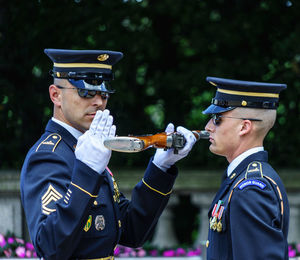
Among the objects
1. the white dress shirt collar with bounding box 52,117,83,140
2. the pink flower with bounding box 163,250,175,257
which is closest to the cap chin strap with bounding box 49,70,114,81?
Answer: the white dress shirt collar with bounding box 52,117,83,140

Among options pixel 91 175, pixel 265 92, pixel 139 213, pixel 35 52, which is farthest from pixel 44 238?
pixel 35 52

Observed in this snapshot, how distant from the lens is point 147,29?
7426mm

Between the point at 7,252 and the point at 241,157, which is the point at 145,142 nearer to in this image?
the point at 241,157

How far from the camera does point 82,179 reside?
2.77m

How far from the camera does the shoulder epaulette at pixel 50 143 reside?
3.10 meters

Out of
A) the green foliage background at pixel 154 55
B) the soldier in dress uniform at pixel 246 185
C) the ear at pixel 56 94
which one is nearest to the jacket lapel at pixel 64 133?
the ear at pixel 56 94

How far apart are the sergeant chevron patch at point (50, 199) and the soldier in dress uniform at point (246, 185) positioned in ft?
3.04

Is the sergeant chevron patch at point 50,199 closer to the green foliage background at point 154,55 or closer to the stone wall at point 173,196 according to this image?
the stone wall at point 173,196

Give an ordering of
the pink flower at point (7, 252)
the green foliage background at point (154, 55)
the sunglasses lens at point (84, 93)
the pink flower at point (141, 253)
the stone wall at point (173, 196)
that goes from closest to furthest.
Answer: the sunglasses lens at point (84, 93), the pink flower at point (7, 252), the pink flower at point (141, 253), the stone wall at point (173, 196), the green foliage background at point (154, 55)

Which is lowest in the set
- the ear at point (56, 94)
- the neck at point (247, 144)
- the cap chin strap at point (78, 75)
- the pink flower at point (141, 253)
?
the pink flower at point (141, 253)

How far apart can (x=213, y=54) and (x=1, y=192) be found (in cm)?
336

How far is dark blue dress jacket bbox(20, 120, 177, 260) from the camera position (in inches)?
107

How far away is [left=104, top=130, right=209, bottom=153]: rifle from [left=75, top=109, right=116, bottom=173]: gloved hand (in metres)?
0.05

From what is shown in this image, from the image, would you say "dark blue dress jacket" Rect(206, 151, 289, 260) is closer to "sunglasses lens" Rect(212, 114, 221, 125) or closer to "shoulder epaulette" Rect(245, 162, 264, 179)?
"shoulder epaulette" Rect(245, 162, 264, 179)
